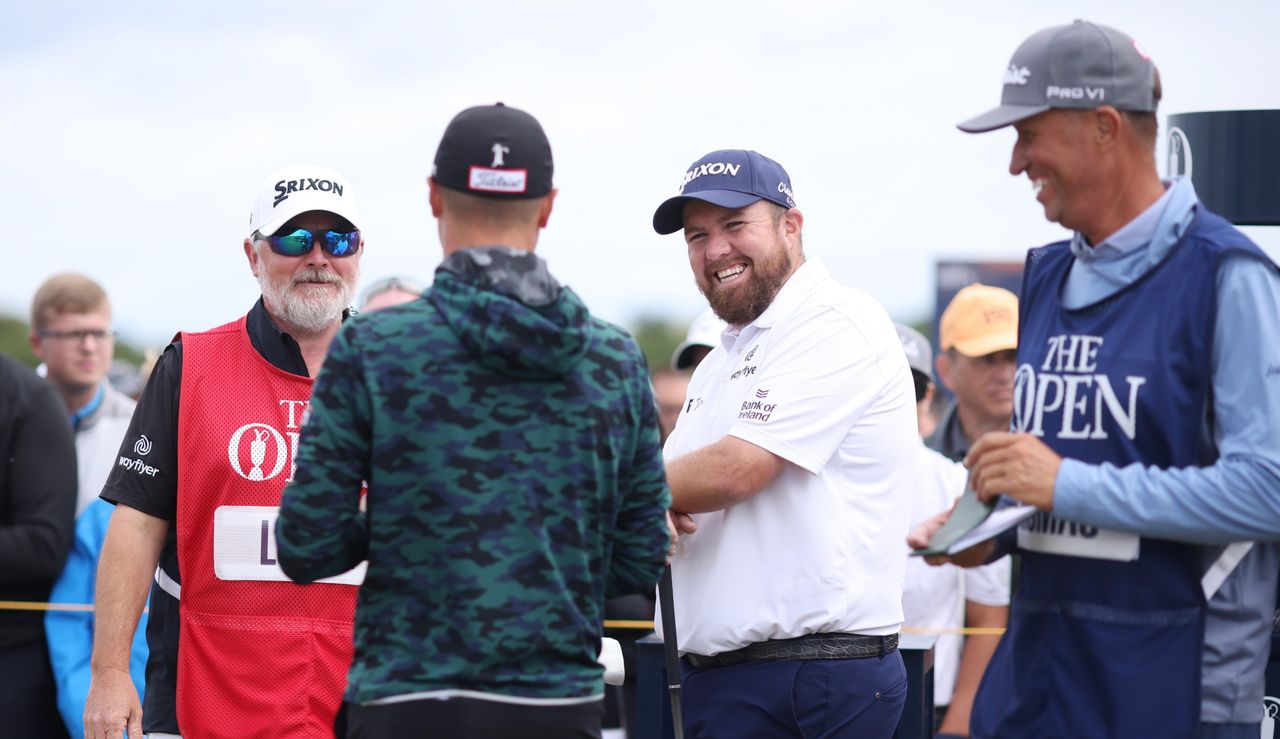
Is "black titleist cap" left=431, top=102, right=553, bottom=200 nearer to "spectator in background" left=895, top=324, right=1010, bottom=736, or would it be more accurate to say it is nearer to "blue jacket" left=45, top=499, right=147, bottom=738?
"spectator in background" left=895, top=324, right=1010, bottom=736

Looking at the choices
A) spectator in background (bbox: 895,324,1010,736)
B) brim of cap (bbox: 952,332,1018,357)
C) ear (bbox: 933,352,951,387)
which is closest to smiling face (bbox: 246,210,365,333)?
spectator in background (bbox: 895,324,1010,736)

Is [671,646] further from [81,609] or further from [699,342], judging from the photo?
[81,609]

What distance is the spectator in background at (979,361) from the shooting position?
260 inches

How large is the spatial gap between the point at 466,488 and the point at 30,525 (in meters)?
3.72

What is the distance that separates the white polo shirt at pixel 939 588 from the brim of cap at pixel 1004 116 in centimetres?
305

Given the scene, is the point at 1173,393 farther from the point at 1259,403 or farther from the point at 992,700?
the point at 992,700

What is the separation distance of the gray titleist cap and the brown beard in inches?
56.9

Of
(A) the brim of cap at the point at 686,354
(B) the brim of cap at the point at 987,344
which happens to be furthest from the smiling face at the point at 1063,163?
(A) the brim of cap at the point at 686,354

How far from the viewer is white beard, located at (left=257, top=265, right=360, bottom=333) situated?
434cm

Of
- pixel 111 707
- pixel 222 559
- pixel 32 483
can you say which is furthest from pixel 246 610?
pixel 32 483

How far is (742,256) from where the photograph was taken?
4367 mm

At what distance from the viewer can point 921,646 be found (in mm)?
4859

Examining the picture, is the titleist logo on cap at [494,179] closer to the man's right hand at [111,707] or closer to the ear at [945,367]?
the man's right hand at [111,707]

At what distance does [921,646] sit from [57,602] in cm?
344
